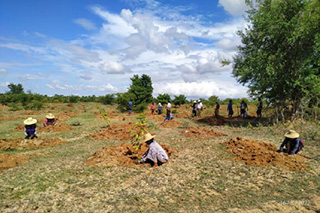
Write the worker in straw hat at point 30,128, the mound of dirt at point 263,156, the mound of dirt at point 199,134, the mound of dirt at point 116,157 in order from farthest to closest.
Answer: the mound of dirt at point 199,134 < the worker in straw hat at point 30,128 < the mound of dirt at point 116,157 < the mound of dirt at point 263,156

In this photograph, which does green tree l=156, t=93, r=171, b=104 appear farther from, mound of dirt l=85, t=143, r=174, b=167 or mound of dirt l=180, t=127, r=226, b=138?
mound of dirt l=85, t=143, r=174, b=167

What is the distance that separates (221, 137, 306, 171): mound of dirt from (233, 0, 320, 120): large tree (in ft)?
22.4

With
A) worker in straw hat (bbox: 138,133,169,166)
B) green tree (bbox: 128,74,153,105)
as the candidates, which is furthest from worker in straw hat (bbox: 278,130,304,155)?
green tree (bbox: 128,74,153,105)

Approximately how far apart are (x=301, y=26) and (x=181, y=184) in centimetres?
Answer: 1265

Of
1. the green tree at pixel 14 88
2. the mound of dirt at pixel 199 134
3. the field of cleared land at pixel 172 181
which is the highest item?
the green tree at pixel 14 88

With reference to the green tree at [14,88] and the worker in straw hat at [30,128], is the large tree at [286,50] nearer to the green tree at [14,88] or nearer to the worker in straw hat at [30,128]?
the worker in straw hat at [30,128]

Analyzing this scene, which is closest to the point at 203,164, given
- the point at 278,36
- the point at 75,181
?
the point at 75,181

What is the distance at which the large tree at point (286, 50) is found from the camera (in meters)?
13.3

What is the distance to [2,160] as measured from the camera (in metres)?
7.61

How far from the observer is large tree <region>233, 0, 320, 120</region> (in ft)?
43.7

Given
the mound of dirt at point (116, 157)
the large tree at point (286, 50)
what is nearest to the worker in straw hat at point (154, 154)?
the mound of dirt at point (116, 157)

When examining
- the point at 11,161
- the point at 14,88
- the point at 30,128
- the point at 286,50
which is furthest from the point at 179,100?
the point at 14,88

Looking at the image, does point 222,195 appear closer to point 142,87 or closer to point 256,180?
point 256,180

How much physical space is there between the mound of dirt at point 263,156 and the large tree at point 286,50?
6.84m
